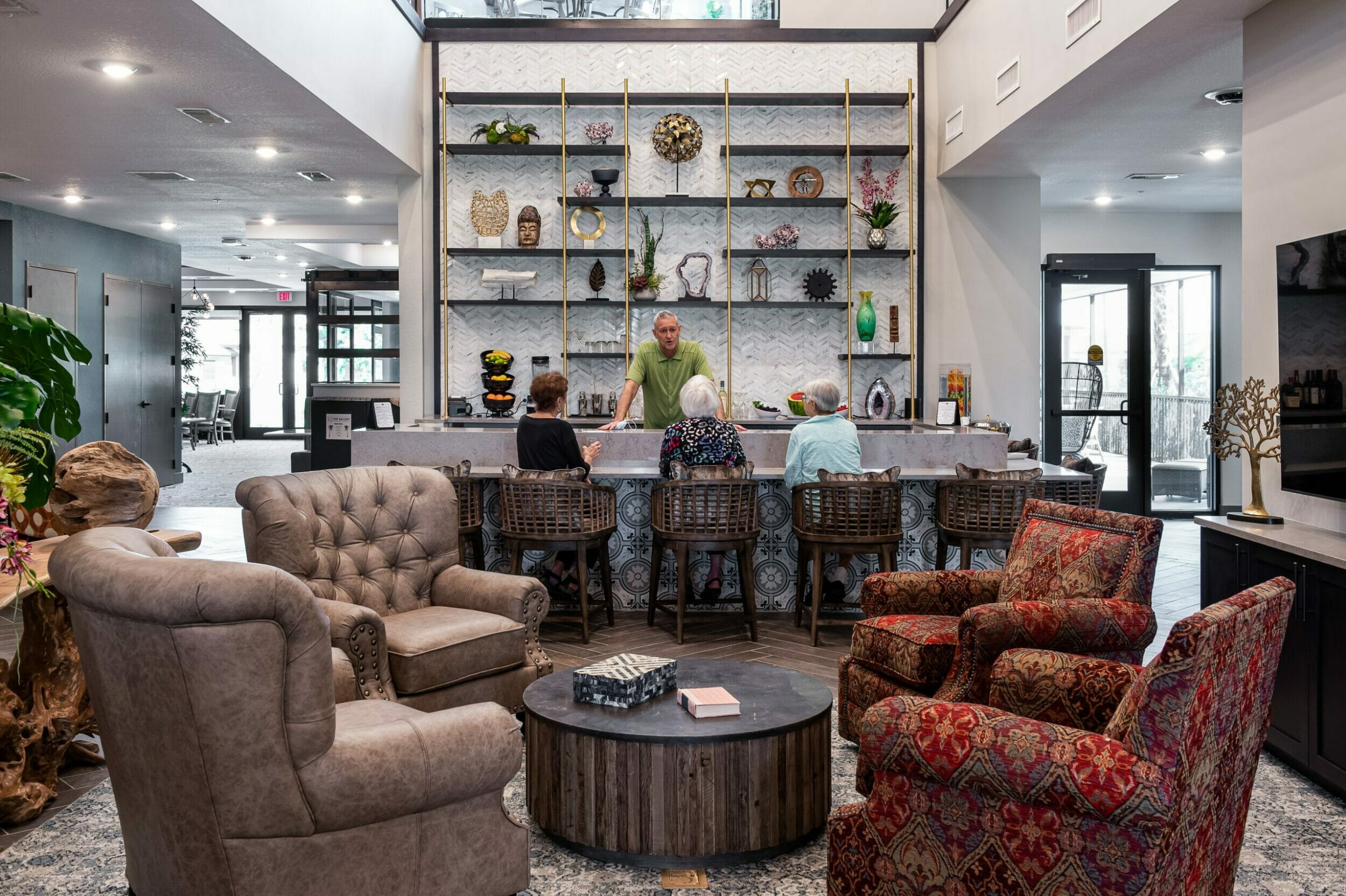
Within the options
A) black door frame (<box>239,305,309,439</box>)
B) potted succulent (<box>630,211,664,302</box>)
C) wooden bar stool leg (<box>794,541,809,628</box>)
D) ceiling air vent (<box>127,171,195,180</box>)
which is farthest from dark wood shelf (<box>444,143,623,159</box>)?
black door frame (<box>239,305,309,439</box>)

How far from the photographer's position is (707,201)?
8.00 m

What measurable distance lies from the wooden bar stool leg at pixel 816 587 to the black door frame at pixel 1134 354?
5.47 meters

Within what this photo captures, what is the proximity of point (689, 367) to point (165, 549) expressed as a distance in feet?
14.3

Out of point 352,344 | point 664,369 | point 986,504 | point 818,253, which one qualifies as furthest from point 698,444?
point 352,344

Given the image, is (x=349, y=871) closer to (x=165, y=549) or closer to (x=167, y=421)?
(x=165, y=549)

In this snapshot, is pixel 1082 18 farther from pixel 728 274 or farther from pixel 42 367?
pixel 42 367

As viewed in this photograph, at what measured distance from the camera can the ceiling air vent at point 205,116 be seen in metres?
6.31

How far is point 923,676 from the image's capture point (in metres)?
3.30

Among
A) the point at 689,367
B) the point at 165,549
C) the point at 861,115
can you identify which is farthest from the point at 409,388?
the point at 165,549

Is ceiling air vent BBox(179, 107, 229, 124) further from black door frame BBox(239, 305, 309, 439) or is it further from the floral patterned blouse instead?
black door frame BBox(239, 305, 309, 439)

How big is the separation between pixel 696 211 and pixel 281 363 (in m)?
15.7

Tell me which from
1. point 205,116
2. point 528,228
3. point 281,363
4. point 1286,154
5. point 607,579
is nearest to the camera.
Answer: point 1286,154

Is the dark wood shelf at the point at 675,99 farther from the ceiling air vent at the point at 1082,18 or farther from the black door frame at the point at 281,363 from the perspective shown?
the black door frame at the point at 281,363

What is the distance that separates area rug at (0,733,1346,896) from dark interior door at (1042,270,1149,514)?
6911 mm
